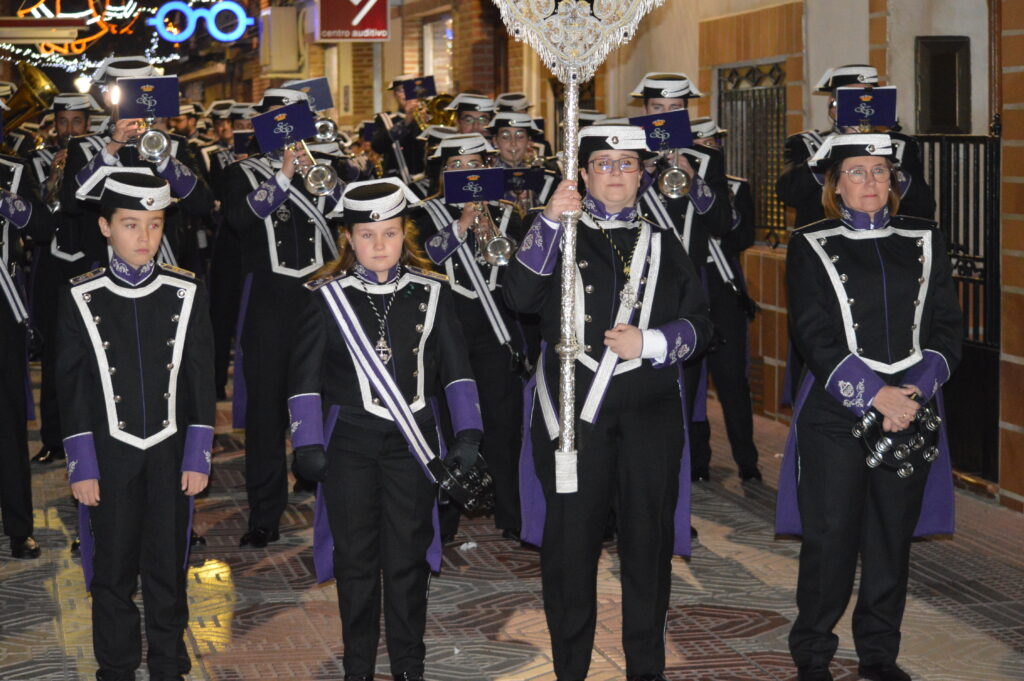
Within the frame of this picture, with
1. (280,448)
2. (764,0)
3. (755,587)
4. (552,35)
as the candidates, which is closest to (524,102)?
(764,0)

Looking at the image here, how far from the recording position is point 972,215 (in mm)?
9312

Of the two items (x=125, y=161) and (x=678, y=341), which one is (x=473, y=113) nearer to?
(x=125, y=161)

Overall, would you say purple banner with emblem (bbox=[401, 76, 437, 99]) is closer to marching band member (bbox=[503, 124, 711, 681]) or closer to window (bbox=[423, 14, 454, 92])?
marching band member (bbox=[503, 124, 711, 681])

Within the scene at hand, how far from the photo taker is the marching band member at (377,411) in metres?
5.68

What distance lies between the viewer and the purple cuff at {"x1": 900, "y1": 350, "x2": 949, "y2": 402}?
5.64m

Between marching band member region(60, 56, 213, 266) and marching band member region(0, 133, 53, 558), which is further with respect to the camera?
marching band member region(0, 133, 53, 558)

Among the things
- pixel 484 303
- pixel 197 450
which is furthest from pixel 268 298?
pixel 197 450

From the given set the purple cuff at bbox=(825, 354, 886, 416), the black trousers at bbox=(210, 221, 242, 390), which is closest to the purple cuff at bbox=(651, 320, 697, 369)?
the purple cuff at bbox=(825, 354, 886, 416)

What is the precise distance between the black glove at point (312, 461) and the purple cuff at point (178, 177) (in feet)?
8.48

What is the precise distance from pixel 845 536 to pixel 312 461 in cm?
197

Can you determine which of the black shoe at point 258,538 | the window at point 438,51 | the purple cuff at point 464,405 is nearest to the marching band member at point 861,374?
the purple cuff at point 464,405

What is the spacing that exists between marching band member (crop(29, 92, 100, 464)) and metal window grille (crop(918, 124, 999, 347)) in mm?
5150

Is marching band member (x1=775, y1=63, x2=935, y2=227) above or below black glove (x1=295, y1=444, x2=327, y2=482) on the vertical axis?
above

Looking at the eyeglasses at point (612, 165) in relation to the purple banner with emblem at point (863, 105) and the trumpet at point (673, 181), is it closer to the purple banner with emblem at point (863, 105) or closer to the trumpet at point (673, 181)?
the purple banner with emblem at point (863, 105)
